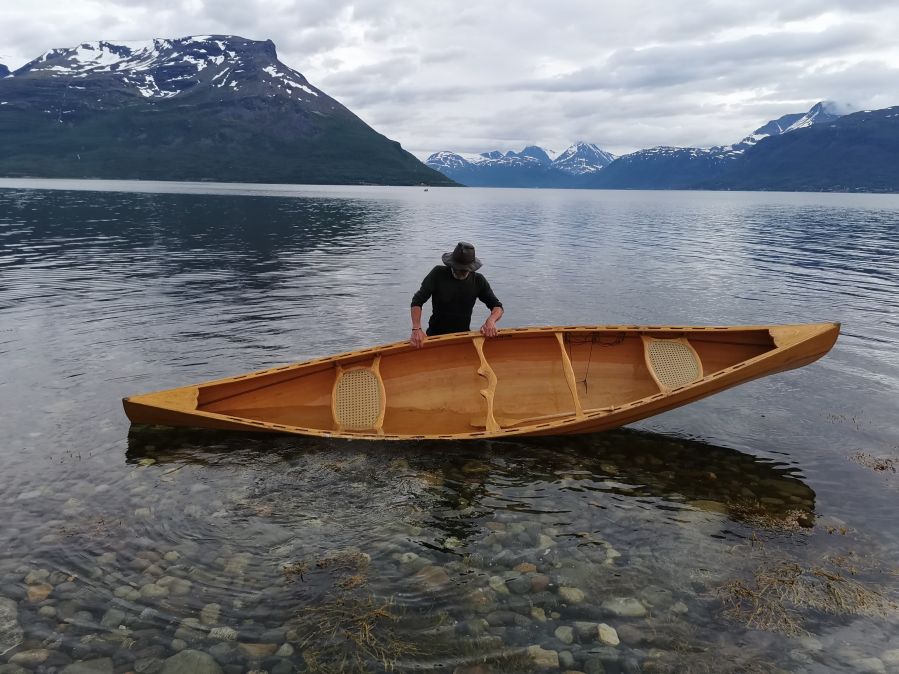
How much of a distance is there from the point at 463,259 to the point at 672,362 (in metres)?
5.19

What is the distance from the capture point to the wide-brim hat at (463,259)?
→ 37.5ft

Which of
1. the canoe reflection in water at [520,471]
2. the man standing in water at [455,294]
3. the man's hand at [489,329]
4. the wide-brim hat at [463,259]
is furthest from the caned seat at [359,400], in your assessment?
the wide-brim hat at [463,259]

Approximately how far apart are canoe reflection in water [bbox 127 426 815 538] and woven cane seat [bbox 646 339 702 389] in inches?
50.5

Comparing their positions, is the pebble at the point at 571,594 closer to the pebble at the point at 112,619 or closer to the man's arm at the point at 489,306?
the pebble at the point at 112,619

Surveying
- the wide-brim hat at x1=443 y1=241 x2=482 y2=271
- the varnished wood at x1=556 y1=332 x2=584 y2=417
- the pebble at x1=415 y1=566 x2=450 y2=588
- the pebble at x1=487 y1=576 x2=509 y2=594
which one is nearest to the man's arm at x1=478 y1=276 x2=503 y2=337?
the wide-brim hat at x1=443 y1=241 x2=482 y2=271

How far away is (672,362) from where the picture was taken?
12406 millimetres

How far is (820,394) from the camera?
14586 millimetres

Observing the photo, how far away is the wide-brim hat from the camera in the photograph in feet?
37.5

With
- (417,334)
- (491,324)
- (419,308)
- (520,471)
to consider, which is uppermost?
(419,308)

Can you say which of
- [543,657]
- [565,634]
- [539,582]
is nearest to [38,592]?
[543,657]

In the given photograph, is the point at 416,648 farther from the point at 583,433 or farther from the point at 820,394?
the point at 820,394

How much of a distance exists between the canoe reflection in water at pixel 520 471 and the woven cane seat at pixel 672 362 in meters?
1.28

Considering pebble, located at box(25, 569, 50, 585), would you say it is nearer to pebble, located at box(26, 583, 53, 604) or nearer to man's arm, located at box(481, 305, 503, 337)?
pebble, located at box(26, 583, 53, 604)

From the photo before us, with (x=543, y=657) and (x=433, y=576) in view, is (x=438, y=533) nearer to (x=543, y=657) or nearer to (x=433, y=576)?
(x=433, y=576)
